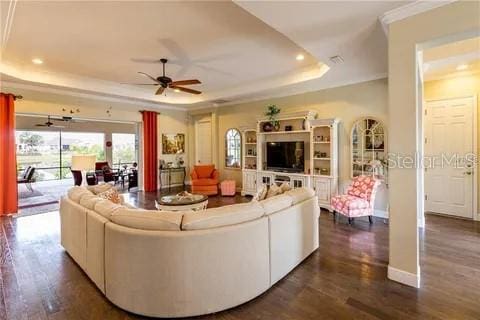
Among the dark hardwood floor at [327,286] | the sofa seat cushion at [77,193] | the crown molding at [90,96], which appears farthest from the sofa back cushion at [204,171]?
the sofa seat cushion at [77,193]

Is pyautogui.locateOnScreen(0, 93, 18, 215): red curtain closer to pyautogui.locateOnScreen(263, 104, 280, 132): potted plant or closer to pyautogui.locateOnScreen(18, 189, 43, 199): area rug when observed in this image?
pyautogui.locateOnScreen(18, 189, 43, 199): area rug

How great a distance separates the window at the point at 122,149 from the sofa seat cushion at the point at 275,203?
11.4 metres

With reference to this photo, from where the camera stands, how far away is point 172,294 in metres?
2.02

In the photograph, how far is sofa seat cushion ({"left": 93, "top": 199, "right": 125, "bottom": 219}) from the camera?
7.70 feet

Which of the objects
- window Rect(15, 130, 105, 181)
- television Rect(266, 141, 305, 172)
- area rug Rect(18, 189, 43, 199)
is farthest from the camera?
window Rect(15, 130, 105, 181)

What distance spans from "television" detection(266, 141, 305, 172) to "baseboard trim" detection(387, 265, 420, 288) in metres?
3.51

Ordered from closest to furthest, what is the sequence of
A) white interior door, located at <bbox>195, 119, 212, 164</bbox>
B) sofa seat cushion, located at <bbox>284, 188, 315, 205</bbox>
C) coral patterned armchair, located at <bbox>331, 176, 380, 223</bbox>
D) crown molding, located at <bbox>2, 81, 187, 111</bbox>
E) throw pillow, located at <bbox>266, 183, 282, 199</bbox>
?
sofa seat cushion, located at <bbox>284, 188, 315, 205</bbox>, throw pillow, located at <bbox>266, 183, 282, 199</bbox>, coral patterned armchair, located at <bbox>331, 176, 380, 223</bbox>, crown molding, located at <bbox>2, 81, 187, 111</bbox>, white interior door, located at <bbox>195, 119, 212, 164</bbox>

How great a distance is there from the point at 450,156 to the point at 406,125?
11.0 ft

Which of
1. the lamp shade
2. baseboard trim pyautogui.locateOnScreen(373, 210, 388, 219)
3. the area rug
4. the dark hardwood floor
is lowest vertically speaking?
the dark hardwood floor

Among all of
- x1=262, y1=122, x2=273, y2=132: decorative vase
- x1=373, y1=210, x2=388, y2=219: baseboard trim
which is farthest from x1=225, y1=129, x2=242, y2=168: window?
x1=373, y1=210, x2=388, y2=219: baseboard trim

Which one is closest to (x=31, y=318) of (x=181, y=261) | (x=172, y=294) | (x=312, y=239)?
(x=172, y=294)

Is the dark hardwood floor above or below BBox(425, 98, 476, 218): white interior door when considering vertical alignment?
below

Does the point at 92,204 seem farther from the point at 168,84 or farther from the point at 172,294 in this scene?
the point at 168,84

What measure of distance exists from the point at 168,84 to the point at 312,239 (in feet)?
11.6
